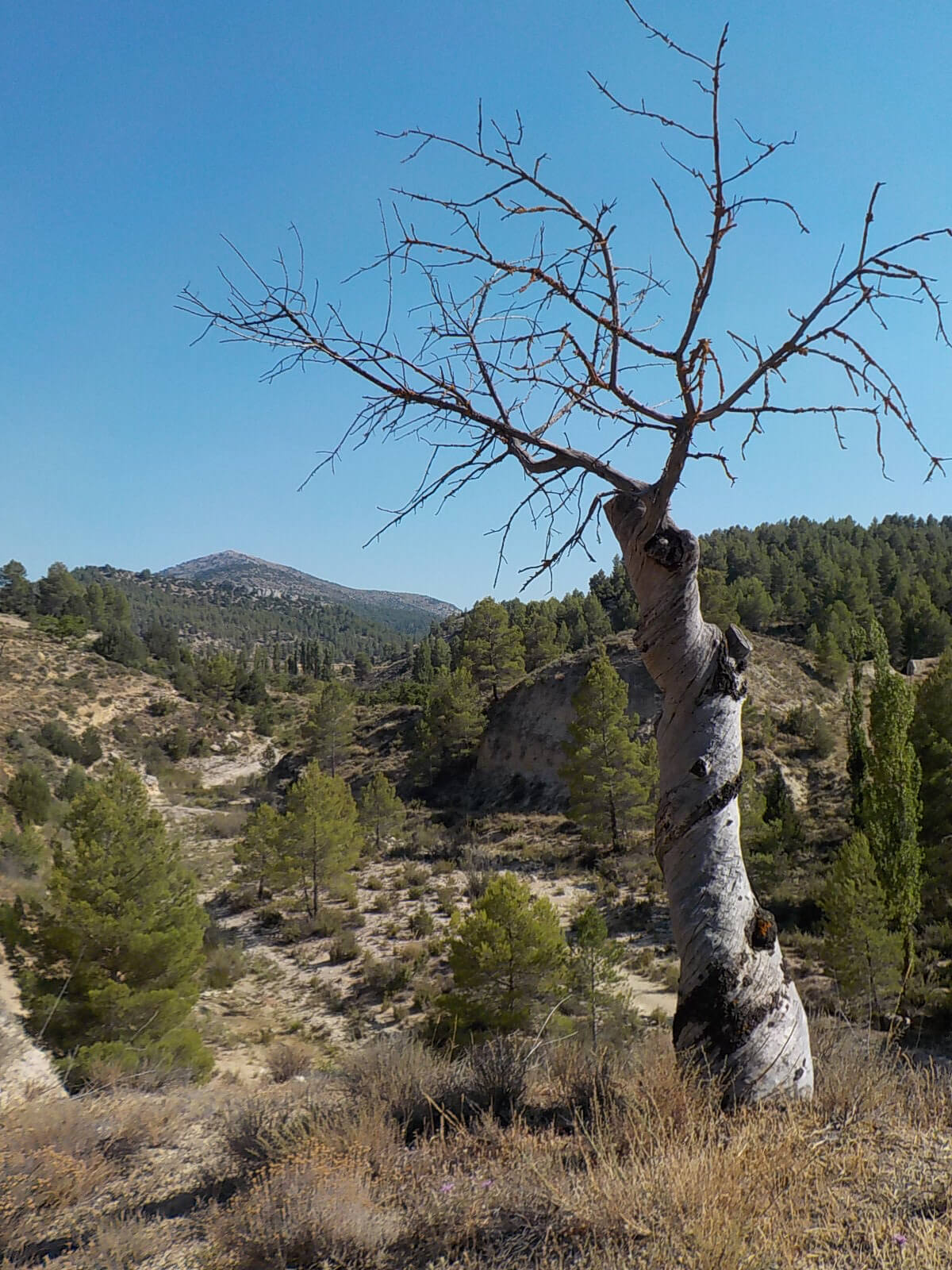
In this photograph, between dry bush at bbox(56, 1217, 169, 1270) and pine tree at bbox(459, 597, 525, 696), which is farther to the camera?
pine tree at bbox(459, 597, 525, 696)

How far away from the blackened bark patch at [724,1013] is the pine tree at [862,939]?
1393 cm

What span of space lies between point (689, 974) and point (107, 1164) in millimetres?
3211

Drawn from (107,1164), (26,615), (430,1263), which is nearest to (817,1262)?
(430,1263)

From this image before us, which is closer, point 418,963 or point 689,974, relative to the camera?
point 689,974

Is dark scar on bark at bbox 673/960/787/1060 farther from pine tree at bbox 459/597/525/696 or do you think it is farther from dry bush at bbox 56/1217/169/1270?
pine tree at bbox 459/597/525/696

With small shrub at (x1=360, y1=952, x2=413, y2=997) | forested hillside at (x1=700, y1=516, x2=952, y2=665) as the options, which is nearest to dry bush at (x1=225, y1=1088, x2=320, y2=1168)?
small shrub at (x1=360, y1=952, x2=413, y2=997)

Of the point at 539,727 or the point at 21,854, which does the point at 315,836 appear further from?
the point at 539,727

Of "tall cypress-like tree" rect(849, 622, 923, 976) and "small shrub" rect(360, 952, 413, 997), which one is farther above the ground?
"tall cypress-like tree" rect(849, 622, 923, 976)

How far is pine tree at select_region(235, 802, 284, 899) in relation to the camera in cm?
2197

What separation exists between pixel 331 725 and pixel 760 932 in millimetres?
37805

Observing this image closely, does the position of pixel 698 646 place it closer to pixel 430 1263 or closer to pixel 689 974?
pixel 689 974

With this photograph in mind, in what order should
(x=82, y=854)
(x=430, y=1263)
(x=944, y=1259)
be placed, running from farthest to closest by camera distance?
(x=82, y=854)
(x=430, y=1263)
(x=944, y=1259)

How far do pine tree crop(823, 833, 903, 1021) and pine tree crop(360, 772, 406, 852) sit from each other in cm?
1819

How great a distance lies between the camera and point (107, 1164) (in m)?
3.51
